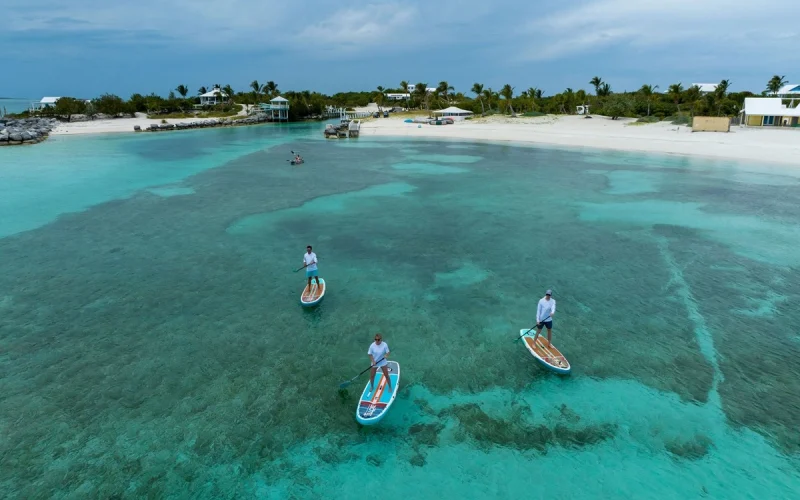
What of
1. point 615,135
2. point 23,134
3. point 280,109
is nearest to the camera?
point 615,135

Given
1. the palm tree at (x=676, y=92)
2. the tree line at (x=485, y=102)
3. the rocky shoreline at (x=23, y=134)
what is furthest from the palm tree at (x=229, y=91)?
the palm tree at (x=676, y=92)

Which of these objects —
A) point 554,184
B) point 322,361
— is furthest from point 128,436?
point 554,184

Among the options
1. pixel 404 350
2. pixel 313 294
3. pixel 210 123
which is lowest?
pixel 404 350

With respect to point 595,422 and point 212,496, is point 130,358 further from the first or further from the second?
point 595,422

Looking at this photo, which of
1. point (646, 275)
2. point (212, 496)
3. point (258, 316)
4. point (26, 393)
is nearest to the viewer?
point (212, 496)

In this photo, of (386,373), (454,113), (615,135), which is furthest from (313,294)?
(454,113)

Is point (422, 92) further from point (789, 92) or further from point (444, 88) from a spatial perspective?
point (789, 92)

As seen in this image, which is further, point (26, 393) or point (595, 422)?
point (26, 393)
